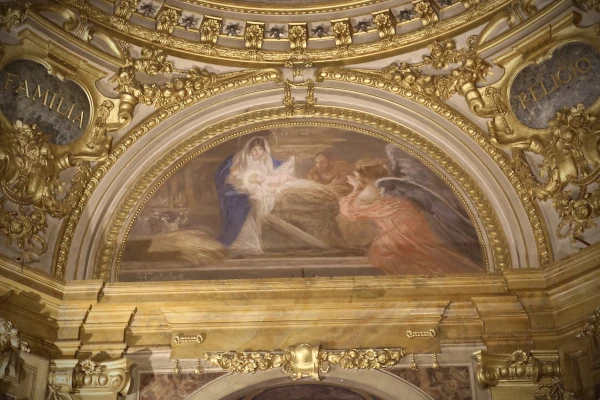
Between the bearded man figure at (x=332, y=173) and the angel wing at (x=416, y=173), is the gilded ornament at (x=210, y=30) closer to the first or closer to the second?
the bearded man figure at (x=332, y=173)

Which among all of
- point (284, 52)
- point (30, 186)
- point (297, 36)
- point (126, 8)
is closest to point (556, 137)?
point (297, 36)

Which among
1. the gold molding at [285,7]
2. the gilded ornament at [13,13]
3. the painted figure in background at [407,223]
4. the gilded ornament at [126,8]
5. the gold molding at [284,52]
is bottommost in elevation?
the painted figure in background at [407,223]

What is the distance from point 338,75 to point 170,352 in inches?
187

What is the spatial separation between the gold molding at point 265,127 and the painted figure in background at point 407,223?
0.31m

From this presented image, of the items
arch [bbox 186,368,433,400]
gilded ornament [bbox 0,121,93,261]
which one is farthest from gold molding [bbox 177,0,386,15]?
arch [bbox 186,368,433,400]

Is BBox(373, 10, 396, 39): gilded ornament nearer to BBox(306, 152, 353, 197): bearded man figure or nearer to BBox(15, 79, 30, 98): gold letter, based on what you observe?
BBox(306, 152, 353, 197): bearded man figure

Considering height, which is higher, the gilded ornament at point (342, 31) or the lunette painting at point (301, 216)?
the gilded ornament at point (342, 31)

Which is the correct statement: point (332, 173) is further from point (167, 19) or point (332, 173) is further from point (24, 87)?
point (24, 87)

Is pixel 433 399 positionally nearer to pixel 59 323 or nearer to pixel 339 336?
pixel 339 336

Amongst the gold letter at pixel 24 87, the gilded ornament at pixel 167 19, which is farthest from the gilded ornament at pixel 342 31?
the gold letter at pixel 24 87

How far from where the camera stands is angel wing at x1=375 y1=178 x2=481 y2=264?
43.4 feet

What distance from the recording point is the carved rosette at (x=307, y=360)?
12.3m

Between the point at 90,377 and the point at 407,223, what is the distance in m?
4.78

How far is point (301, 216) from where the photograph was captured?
13.5 meters
